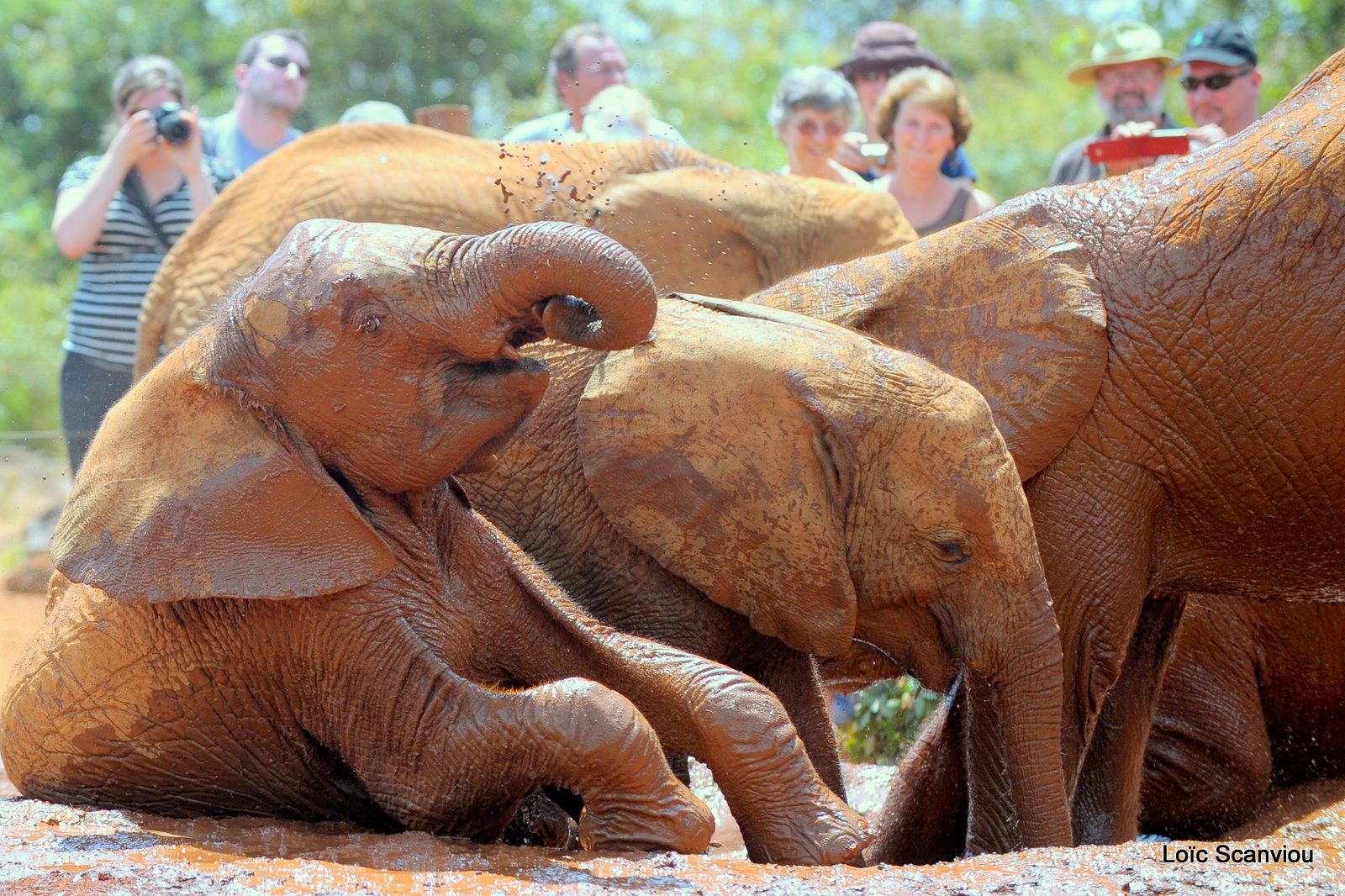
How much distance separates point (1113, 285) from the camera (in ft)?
15.4

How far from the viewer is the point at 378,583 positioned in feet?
12.4

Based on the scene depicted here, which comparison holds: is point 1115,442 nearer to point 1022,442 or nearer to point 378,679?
point 1022,442

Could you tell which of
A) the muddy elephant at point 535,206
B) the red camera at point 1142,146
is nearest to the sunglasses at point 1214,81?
the red camera at point 1142,146

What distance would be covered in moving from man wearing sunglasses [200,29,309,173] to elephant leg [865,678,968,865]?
4.10 meters

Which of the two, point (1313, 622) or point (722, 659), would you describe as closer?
point (722, 659)

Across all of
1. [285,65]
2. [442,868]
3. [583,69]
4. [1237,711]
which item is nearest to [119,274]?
[285,65]

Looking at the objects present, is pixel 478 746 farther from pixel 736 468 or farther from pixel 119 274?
pixel 119 274

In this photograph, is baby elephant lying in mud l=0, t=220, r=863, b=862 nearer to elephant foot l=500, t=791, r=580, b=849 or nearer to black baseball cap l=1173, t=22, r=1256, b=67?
elephant foot l=500, t=791, r=580, b=849

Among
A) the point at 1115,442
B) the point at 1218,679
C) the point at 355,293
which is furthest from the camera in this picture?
the point at 1218,679

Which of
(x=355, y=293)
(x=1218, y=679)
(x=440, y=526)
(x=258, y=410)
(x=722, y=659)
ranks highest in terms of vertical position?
(x=355, y=293)

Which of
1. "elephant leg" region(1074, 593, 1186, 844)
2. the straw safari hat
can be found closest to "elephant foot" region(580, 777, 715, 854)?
"elephant leg" region(1074, 593, 1186, 844)

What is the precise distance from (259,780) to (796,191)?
375 centimetres

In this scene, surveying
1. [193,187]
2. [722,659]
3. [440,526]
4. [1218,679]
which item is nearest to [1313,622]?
[1218,679]

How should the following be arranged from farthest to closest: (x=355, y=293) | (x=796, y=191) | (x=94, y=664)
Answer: (x=796, y=191)
(x=94, y=664)
(x=355, y=293)
